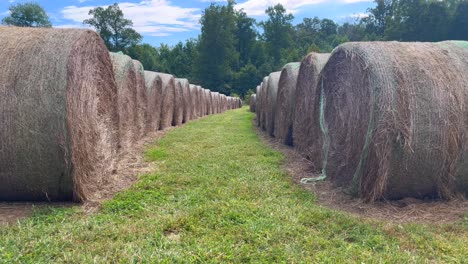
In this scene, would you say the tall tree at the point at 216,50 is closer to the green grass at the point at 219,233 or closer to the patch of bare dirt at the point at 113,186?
the patch of bare dirt at the point at 113,186

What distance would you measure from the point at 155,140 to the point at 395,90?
6.51m

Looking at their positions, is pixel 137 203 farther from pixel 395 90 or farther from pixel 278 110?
pixel 278 110

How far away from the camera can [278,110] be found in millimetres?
9914

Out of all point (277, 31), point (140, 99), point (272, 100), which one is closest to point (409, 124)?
point (140, 99)

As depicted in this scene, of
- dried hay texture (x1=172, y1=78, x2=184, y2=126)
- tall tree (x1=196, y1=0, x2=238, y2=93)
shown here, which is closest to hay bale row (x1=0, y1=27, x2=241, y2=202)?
dried hay texture (x1=172, y1=78, x2=184, y2=126)

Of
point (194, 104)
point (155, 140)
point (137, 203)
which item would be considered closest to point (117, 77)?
point (155, 140)

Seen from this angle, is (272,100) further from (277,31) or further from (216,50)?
(277,31)

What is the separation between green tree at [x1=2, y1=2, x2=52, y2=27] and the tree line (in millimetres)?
159

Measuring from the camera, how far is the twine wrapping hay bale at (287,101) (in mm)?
8875

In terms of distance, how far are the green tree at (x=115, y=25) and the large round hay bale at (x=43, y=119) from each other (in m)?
57.5

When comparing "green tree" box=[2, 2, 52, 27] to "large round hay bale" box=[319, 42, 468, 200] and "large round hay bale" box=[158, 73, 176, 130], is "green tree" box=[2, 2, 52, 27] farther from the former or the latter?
"large round hay bale" box=[319, 42, 468, 200]

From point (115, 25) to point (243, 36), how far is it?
26.3m

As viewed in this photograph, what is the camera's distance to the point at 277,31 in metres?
72.2

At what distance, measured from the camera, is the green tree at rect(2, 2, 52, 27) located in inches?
1844
